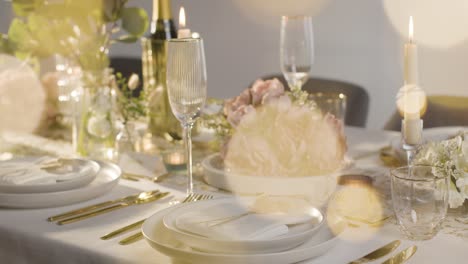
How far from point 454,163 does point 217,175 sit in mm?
455

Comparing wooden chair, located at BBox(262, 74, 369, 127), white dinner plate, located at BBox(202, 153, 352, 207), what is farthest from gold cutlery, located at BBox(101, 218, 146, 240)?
wooden chair, located at BBox(262, 74, 369, 127)

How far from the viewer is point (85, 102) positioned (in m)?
1.72

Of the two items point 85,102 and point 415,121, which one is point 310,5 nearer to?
point 85,102

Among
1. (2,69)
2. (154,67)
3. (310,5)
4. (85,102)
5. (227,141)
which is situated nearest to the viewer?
(227,141)

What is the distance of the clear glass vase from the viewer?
172 centimetres

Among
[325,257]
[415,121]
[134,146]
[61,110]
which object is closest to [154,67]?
[134,146]

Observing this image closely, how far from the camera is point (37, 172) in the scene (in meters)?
1.36

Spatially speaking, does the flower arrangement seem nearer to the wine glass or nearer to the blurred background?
the wine glass

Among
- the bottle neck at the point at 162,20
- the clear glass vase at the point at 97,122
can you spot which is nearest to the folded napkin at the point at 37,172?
the clear glass vase at the point at 97,122

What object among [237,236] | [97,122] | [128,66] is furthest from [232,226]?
[128,66]

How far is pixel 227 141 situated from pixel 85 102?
0.48 meters

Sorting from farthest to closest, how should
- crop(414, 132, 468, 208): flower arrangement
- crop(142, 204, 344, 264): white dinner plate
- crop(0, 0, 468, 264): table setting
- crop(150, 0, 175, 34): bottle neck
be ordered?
crop(150, 0, 175, 34): bottle neck < crop(414, 132, 468, 208): flower arrangement < crop(0, 0, 468, 264): table setting < crop(142, 204, 344, 264): white dinner plate

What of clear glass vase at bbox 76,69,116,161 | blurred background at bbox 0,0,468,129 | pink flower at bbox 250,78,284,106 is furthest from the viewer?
blurred background at bbox 0,0,468,129

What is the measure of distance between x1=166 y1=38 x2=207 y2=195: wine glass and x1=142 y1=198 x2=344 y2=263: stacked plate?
227 millimetres
